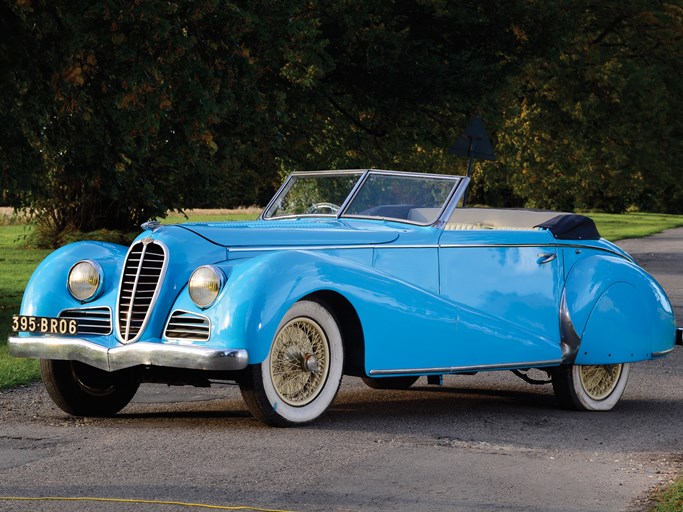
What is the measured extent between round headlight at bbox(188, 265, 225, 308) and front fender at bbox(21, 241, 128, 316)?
27.7 inches

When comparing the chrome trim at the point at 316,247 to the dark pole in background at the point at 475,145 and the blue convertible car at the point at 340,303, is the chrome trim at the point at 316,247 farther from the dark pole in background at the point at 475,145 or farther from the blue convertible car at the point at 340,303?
the dark pole in background at the point at 475,145

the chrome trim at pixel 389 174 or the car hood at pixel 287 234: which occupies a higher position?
the chrome trim at pixel 389 174

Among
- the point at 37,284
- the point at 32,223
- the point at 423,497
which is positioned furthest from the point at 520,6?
→ the point at 423,497

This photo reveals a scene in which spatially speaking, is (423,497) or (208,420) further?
(208,420)

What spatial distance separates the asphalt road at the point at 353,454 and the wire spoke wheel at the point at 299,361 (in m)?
0.23

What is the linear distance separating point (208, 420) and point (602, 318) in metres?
2.96

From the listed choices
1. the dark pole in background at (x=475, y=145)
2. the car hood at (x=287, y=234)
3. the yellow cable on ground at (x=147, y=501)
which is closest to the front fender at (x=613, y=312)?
the car hood at (x=287, y=234)

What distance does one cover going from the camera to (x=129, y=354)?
24.1ft

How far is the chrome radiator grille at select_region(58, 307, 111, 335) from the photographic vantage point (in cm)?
774

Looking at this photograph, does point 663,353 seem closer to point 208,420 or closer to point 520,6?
point 208,420

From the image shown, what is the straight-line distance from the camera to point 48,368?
8148 millimetres

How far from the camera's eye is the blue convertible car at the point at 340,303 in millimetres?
7359

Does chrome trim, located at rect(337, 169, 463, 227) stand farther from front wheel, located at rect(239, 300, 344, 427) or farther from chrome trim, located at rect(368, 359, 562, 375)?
front wheel, located at rect(239, 300, 344, 427)

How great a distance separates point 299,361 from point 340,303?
1.70ft
